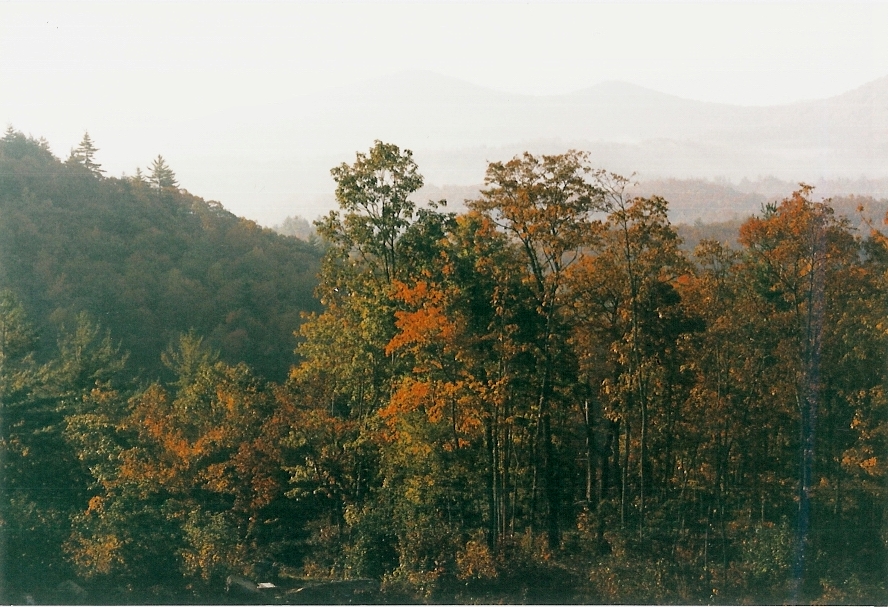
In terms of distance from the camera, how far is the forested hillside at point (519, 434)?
41.9 feet

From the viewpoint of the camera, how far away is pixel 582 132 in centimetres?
1512

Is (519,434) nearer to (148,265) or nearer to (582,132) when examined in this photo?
(582,132)

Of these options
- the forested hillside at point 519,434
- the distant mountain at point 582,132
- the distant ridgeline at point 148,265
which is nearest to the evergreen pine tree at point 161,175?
the distant ridgeline at point 148,265

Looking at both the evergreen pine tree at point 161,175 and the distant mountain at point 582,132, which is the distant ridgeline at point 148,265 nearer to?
the evergreen pine tree at point 161,175

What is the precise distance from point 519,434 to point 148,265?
14512 millimetres

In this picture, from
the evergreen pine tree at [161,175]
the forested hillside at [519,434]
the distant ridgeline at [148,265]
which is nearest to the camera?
the forested hillside at [519,434]

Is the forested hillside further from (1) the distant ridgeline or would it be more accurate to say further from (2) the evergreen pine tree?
(2) the evergreen pine tree

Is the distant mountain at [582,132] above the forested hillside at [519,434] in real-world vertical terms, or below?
above

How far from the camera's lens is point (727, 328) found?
13328 millimetres

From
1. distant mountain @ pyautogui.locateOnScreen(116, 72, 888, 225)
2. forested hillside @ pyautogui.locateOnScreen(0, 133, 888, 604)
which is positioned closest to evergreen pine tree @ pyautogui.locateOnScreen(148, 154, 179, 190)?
distant mountain @ pyautogui.locateOnScreen(116, 72, 888, 225)

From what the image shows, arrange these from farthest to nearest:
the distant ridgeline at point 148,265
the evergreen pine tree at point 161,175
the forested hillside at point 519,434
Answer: the evergreen pine tree at point 161,175 → the distant ridgeline at point 148,265 → the forested hillside at point 519,434

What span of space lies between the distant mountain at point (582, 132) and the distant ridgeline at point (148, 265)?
4.49 metres

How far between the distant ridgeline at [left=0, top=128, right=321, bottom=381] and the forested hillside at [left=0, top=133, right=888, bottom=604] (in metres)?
3.49

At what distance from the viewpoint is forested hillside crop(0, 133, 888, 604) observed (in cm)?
1277
